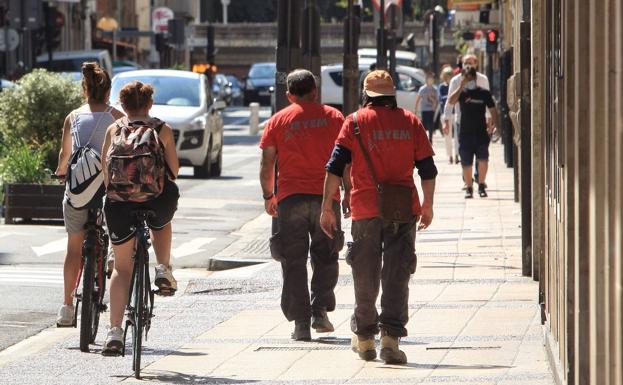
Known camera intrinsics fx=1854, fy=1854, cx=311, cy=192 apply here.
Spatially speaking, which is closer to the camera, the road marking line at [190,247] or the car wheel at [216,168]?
the road marking line at [190,247]

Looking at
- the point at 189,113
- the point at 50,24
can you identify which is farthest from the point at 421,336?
the point at 50,24

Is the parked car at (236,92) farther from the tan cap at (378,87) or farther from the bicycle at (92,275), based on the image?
the tan cap at (378,87)

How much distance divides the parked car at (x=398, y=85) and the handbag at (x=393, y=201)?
125 feet

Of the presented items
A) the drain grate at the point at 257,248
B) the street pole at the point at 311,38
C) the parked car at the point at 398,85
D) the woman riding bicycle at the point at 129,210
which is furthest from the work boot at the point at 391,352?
the parked car at the point at 398,85

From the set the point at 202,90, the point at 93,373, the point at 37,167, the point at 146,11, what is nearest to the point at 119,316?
the point at 93,373

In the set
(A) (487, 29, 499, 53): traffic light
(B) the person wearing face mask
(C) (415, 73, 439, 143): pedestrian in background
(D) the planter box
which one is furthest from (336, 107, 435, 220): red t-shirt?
(A) (487, 29, 499, 53): traffic light

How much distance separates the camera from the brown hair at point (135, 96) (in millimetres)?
9891

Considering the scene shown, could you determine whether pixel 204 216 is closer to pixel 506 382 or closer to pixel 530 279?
pixel 530 279

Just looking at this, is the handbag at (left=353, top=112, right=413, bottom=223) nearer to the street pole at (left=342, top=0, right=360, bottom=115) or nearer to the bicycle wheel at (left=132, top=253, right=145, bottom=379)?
the bicycle wheel at (left=132, top=253, right=145, bottom=379)

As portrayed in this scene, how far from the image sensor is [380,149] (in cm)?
977

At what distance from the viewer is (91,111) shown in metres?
10.8

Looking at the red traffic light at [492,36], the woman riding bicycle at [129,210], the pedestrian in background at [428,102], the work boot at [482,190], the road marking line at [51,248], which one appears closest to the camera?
the woman riding bicycle at [129,210]

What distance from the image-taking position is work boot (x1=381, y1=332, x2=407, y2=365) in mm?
9727

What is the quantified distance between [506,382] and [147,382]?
5.90 ft
